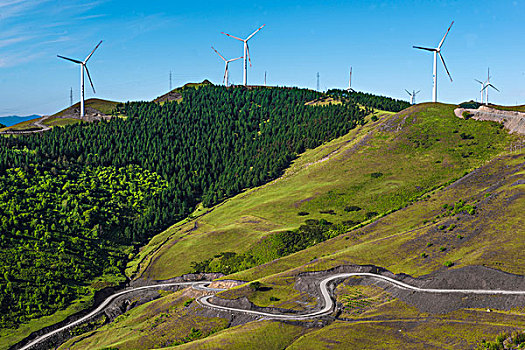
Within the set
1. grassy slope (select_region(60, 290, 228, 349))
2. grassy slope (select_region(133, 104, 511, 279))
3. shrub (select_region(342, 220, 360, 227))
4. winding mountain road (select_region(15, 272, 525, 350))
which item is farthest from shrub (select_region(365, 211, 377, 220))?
grassy slope (select_region(60, 290, 228, 349))

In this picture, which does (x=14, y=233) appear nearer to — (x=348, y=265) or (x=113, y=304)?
(x=113, y=304)

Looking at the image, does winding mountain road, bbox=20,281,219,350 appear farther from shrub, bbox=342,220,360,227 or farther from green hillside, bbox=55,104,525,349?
shrub, bbox=342,220,360,227

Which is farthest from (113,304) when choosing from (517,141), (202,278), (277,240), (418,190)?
(517,141)

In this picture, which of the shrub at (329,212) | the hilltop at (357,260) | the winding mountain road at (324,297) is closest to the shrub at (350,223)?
the hilltop at (357,260)

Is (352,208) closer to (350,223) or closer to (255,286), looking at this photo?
(350,223)

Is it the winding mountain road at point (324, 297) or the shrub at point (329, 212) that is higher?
the shrub at point (329, 212)

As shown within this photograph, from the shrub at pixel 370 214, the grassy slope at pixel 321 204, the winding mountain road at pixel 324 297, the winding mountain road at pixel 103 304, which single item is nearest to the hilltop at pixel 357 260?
the shrub at pixel 370 214

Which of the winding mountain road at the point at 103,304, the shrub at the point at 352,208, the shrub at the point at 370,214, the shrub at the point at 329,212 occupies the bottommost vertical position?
the winding mountain road at the point at 103,304

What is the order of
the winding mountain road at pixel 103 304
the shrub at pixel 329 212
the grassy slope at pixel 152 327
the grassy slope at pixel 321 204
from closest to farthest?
1. the grassy slope at pixel 152 327
2. the winding mountain road at pixel 103 304
3. the grassy slope at pixel 321 204
4. the shrub at pixel 329 212

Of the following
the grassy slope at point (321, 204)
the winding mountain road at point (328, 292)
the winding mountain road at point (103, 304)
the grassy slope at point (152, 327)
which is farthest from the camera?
the grassy slope at point (321, 204)

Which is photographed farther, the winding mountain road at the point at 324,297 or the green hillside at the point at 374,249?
the winding mountain road at the point at 324,297

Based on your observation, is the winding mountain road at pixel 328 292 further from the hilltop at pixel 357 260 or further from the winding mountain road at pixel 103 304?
the winding mountain road at pixel 103 304

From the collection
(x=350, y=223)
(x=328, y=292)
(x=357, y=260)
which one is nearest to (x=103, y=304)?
(x=328, y=292)
